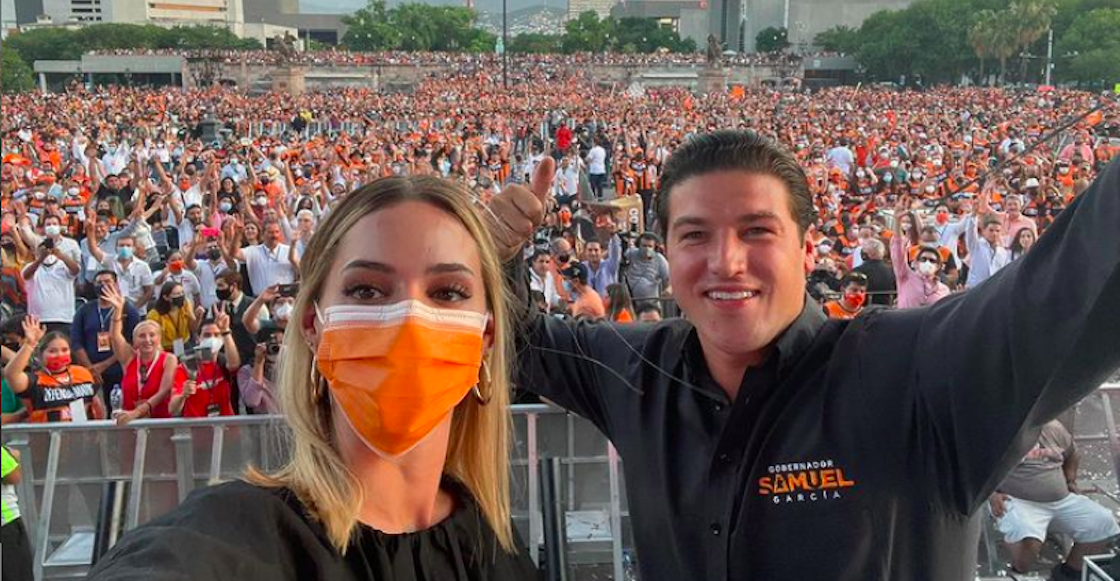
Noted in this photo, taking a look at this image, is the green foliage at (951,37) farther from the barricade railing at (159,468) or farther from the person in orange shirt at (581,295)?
the barricade railing at (159,468)

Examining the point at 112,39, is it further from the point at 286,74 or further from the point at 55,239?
the point at 55,239

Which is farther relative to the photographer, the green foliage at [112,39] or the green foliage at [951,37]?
the green foliage at [951,37]

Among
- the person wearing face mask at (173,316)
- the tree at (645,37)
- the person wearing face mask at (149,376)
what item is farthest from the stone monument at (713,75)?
the person wearing face mask at (149,376)

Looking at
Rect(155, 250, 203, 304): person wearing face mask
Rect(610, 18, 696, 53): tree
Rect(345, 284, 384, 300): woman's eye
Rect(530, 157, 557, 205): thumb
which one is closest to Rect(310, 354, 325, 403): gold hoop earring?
Rect(345, 284, 384, 300): woman's eye

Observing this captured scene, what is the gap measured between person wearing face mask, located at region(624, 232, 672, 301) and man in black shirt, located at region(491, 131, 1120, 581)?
5921 mm

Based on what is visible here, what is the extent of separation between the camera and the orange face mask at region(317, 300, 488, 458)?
1.47 metres

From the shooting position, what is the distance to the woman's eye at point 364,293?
→ 148 centimetres

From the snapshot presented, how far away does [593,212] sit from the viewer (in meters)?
10.5

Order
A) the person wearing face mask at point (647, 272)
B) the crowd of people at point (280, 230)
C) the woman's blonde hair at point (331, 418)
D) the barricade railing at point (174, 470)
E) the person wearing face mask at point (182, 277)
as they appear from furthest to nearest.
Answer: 1. the person wearing face mask at point (647, 272)
2. the person wearing face mask at point (182, 277)
3. the crowd of people at point (280, 230)
4. the barricade railing at point (174, 470)
5. the woman's blonde hair at point (331, 418)

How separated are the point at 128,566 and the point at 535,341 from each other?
4.02 feet

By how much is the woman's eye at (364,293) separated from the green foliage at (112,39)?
1096 inches

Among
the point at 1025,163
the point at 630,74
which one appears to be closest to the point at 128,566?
the point at 1025,163

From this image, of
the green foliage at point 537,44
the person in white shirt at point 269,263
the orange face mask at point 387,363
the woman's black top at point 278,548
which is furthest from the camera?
the green foliage at point 537,44

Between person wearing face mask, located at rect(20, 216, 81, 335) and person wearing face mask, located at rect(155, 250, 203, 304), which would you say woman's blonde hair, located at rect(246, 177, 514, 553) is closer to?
person wearing face mask, located at rect(155, 250, 203, 304)
